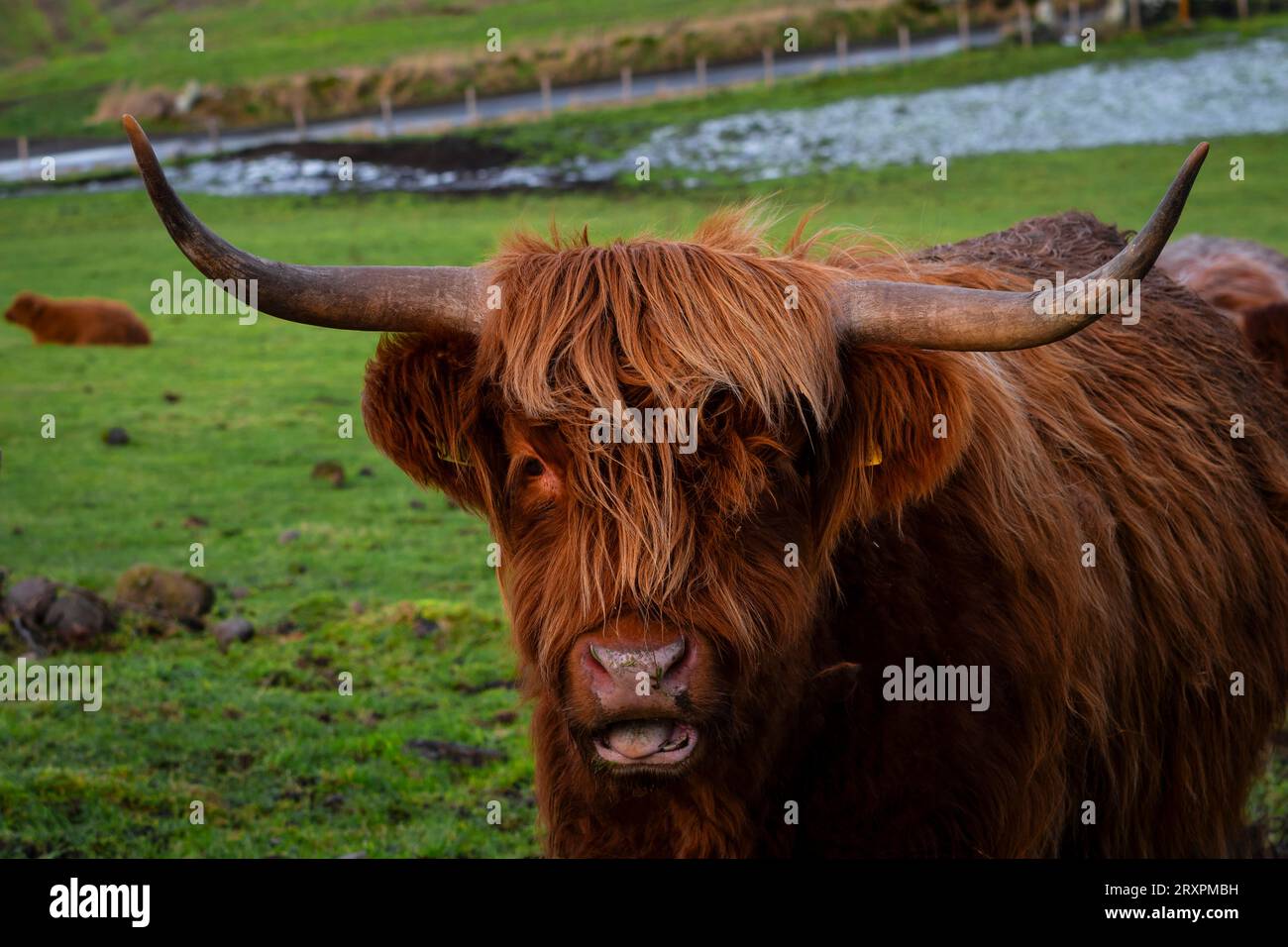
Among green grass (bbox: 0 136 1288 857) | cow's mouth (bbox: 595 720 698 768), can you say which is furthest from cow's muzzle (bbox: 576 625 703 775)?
green grass (bbox: 0 136 1288 857)

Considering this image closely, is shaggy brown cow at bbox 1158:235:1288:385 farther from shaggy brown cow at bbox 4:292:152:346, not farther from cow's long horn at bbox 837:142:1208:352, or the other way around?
shaggy brown cow at bbox 4:292:152:346

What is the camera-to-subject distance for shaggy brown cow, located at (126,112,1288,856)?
2744 millimetres

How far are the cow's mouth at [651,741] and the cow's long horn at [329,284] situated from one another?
38.2 inches

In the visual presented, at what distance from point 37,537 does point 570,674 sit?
727cm

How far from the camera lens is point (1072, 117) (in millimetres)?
30062

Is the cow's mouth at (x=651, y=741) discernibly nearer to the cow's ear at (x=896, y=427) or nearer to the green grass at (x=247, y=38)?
the cow's ear at (x=896, y=427)

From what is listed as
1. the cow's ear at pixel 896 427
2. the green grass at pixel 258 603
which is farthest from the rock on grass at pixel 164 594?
the cow's ear at pixel 896 427

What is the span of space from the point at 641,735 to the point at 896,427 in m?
0.92

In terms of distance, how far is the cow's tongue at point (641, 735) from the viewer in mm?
2602

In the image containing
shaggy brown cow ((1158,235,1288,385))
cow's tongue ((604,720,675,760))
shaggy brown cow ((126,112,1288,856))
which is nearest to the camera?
cow's tongue ((604,720,675,760))

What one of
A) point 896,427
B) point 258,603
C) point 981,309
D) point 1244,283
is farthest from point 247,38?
point 981,309

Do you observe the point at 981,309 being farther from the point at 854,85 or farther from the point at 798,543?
the point at 854,85

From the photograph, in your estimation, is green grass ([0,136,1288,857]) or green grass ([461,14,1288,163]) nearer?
green grass ([0,136,1288,857])
